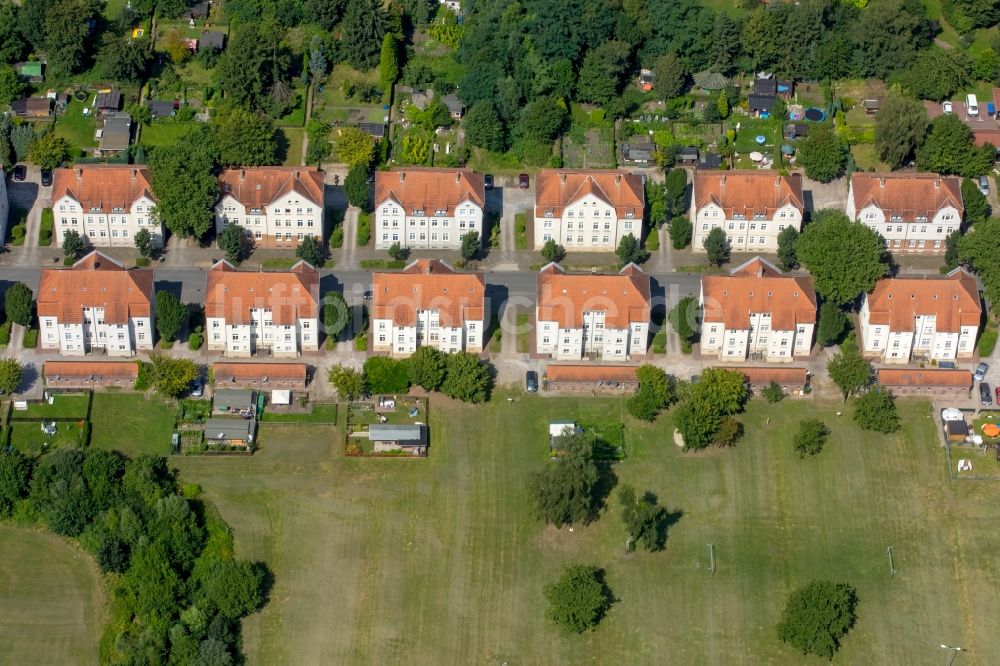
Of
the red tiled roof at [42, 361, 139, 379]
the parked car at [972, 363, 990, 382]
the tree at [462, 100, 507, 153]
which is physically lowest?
the red tiled roof at [42, 361, 139, 379]

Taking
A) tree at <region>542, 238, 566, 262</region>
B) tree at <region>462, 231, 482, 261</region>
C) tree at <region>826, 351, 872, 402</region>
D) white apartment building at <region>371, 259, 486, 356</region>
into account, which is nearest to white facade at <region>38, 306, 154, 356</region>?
white apartment building at <region>371, 259, 486, 356</region>

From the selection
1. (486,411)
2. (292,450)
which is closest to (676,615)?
(486,411)

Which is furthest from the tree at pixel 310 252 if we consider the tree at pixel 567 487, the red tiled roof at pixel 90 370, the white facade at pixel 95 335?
the tree at pixel 567 487

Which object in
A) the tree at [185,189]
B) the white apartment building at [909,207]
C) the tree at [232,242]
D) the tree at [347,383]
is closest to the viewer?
the tree at [347,383]

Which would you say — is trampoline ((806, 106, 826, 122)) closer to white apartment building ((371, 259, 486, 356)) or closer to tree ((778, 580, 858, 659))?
white apartment building ((371, 259, 486, 356))

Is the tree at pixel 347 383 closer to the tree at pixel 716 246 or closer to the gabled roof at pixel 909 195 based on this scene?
the tree at pixel 716 246

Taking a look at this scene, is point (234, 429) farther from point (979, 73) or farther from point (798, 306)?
point (979, 73)
